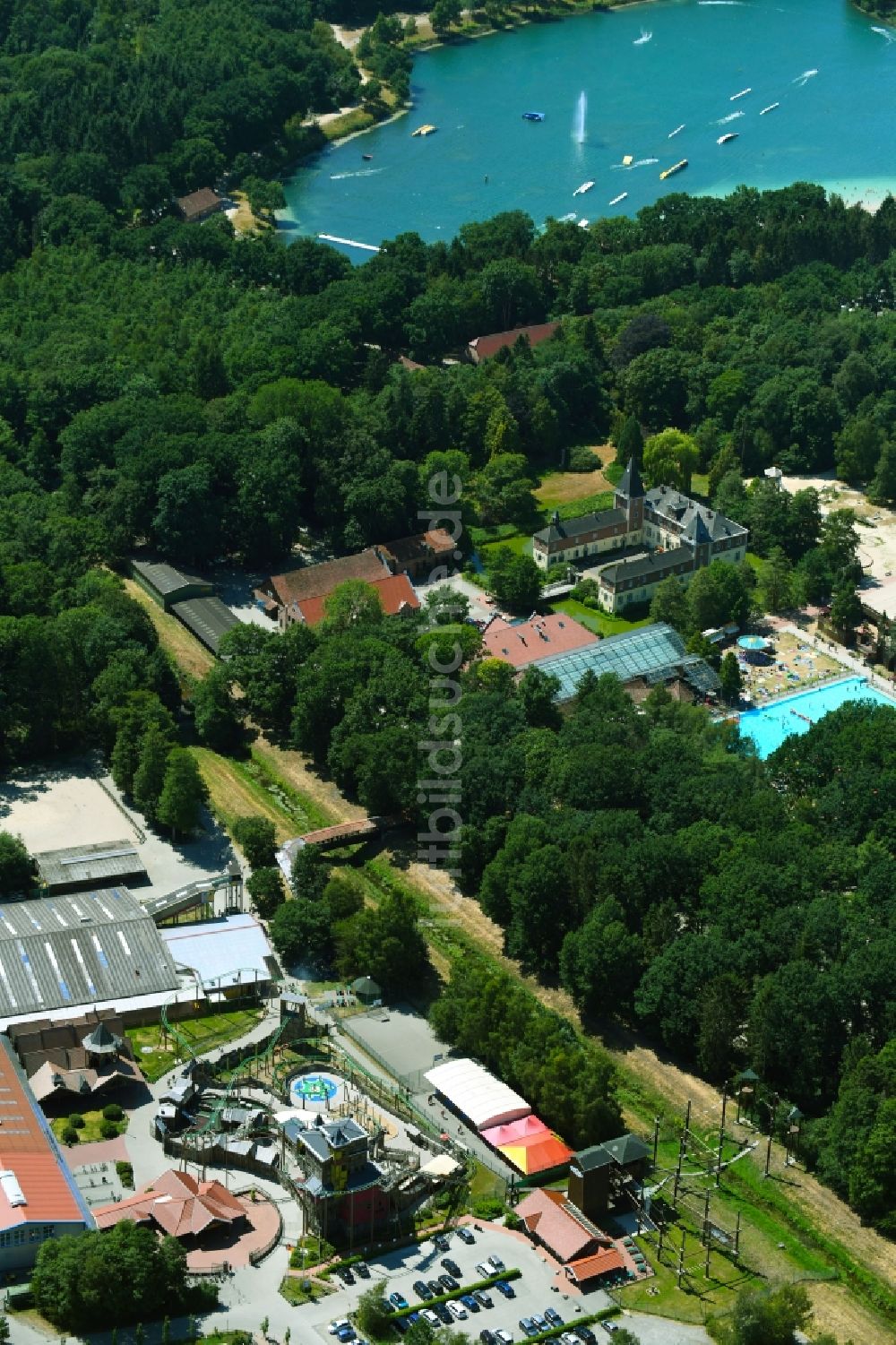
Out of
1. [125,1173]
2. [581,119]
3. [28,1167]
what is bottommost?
[125,1173]

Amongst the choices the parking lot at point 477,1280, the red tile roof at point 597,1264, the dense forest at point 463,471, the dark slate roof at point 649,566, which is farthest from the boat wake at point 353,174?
the red tile roof at point 597,1264

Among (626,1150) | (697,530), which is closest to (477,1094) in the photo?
(626,1150)

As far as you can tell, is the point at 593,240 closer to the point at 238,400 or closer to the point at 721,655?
the point at 238,400

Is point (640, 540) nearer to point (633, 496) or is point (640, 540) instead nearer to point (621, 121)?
point (633, 496)

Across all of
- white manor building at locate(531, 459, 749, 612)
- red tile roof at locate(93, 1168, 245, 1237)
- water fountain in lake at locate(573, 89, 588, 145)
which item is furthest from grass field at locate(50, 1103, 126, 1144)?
water fountain in lake at locate(573, 89, 588, 145)

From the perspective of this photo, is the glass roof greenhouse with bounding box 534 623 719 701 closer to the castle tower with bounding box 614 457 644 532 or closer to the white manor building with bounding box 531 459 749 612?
the white manor building with bounding box 531 459 749 612

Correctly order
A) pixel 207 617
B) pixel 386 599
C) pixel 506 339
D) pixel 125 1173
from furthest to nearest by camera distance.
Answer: pixel 506 339, pixel 386 599, pixel 207 617, pixel 125 1173
